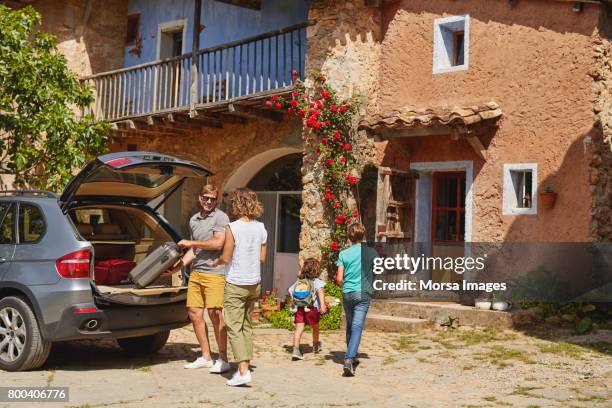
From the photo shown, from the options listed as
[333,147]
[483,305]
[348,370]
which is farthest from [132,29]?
[348,370]

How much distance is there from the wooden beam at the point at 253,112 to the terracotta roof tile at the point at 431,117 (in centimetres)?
227

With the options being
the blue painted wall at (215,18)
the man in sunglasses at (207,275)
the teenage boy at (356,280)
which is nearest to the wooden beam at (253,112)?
the blue painted wall at (215,18)

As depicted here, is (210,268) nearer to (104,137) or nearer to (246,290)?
(246,290)

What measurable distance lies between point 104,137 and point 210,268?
20.1ft

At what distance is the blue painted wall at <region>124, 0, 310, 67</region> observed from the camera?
13836 millimetres

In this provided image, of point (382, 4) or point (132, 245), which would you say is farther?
point (382, 4)

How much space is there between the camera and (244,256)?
641 cm

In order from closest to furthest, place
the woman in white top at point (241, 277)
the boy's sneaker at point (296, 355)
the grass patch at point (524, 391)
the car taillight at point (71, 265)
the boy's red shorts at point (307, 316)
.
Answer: the grass patch at point (524, 391)
the woman in white top at point (241, 277)
the car taillight at point (71, 265)
the boy's sneaker at point (296, 355)
the boy's red shorts at point (307, 316)

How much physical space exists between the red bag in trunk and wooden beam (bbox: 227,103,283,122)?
541 centimetres

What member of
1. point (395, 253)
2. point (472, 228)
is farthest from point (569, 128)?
point (395, 253)

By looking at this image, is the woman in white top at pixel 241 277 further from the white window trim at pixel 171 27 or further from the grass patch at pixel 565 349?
the white window trim at pixel 171 27

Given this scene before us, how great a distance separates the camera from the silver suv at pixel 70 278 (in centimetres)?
658

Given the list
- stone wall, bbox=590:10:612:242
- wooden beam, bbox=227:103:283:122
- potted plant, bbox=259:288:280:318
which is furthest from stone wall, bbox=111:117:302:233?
stone wall, bbox=590:10:612:242

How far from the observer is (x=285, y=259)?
14141 mm
